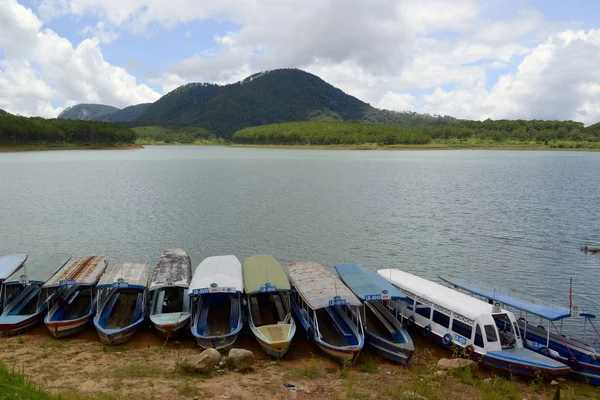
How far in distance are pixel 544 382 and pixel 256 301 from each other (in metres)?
13.6

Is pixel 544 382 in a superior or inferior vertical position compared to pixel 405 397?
inferior

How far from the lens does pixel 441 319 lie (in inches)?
829

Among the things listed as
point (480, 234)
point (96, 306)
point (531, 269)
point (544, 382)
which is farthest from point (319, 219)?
point (544, 382)

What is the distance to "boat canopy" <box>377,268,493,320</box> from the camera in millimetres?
19359

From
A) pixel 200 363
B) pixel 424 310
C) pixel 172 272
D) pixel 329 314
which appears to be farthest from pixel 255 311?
pixel 424 310

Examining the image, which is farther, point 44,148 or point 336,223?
point 44,148

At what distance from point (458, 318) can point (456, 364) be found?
2.57 metres

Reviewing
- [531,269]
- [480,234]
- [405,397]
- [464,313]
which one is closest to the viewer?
[405,397]

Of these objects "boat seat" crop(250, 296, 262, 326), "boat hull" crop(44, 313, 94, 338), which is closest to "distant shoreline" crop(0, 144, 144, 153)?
"boat hull" crop(44, 313, 94, 338)

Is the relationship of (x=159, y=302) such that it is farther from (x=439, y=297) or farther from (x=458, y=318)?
(x=458, y=318)

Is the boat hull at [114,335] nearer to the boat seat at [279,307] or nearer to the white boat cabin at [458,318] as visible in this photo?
the boat seat at [279,307]

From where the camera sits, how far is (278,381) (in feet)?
52.5

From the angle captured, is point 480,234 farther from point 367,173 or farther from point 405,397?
point 367,173

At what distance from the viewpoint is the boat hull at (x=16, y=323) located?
20.3 m
